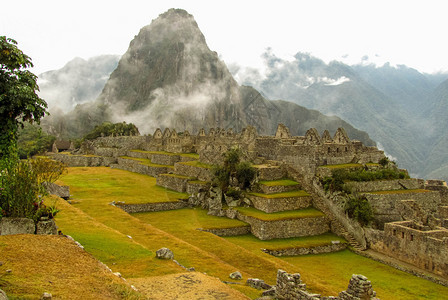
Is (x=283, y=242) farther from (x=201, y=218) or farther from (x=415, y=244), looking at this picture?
(x=415, y=244)

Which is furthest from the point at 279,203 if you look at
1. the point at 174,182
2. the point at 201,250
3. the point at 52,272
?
the point at 52,272

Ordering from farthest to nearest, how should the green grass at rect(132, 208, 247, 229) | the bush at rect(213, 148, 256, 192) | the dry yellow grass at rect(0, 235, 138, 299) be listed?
the bush at rect(213, 148, 256, 192)
the green grass at rect(132, 208, 247, 229)
the dry yellow grass at rect(0, 235, 138, 299)

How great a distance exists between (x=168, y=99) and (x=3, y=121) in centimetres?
16549

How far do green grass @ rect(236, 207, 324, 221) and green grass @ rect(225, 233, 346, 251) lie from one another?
153 cm

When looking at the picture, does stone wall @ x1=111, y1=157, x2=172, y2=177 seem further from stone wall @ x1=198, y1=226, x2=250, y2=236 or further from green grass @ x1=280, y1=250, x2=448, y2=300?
green grass @ x1=280, y1=250, x2=448, y2=300

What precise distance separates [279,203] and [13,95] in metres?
21.2

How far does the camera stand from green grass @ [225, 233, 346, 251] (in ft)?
82.6

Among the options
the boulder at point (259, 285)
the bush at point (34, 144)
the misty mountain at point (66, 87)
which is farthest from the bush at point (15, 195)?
the misty mountain at point (66, 87)

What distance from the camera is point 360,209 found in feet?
90.5

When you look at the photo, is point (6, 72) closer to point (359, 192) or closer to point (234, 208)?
point (234, 208)

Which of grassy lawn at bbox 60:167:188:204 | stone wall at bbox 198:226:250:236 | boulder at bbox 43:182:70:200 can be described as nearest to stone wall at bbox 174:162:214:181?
grassy lawn at bbox 60:167:188:204

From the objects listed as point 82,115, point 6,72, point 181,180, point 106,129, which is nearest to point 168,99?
point 82,115

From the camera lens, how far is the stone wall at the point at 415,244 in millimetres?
22219

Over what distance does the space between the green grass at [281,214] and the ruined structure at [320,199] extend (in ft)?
0.72
